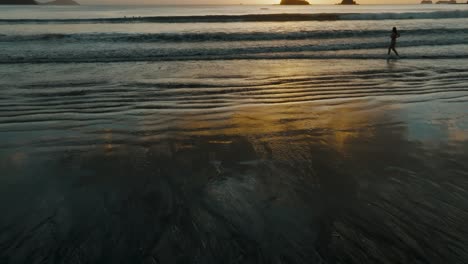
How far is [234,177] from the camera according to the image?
192 inches

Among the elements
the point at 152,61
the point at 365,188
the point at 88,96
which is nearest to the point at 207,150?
the point at 365,188

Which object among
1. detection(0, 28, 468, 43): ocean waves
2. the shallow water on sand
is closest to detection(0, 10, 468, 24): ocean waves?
detection(0, 28, 468, 43): ocean waves

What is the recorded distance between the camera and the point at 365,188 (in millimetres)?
4547

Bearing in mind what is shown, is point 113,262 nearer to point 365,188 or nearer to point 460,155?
point 365,188

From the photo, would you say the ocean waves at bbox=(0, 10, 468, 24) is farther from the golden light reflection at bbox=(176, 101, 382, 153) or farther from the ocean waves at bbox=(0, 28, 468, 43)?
the golden light reflection at bbox=(176, 101, 382, 153)

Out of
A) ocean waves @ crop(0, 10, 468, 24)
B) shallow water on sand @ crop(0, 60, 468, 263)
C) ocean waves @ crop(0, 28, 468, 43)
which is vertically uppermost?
ocean waves @ crop(0, 10, 468, 24)

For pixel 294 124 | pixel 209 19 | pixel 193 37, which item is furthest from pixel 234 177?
pixel 209 19

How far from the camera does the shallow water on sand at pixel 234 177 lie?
3457 mm

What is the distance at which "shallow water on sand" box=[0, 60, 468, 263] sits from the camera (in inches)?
136

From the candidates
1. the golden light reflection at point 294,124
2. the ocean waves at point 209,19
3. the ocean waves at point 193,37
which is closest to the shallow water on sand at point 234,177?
the golden light reflection at point 294,124

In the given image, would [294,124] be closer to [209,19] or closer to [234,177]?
[234,177]

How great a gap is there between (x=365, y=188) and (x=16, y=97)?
961 cm

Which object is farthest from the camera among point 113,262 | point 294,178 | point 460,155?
point 460,155

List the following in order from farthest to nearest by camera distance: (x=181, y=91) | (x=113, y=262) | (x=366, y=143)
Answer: (x=181, y=91)
(x=366, y=143)
(x=113, y=262)
